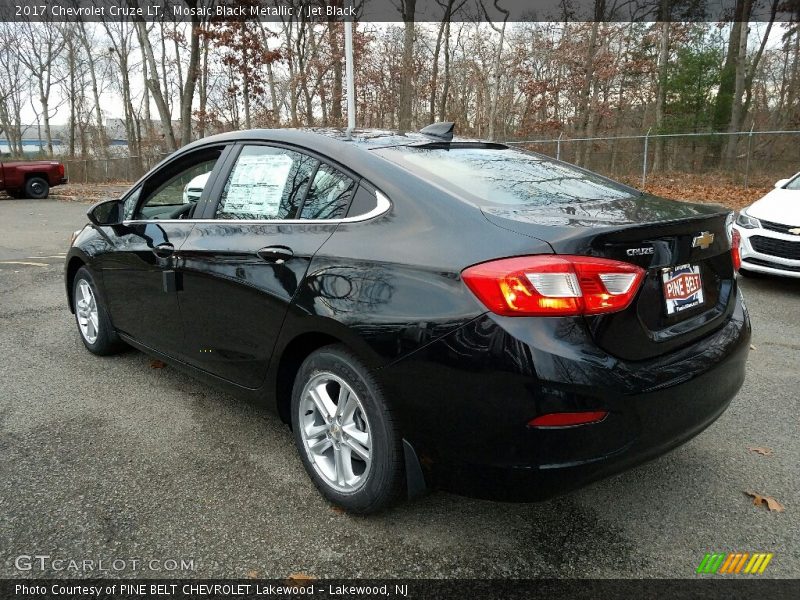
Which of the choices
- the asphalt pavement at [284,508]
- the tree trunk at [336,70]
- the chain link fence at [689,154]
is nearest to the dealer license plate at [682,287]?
the asphalt pavement at [284,508]

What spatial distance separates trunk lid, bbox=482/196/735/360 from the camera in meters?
1.93

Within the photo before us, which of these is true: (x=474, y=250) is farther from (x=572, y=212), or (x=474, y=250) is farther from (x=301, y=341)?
(x=301, y=341)

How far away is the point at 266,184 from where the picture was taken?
2.86 meters

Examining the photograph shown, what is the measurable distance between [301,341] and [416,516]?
0.86 meters

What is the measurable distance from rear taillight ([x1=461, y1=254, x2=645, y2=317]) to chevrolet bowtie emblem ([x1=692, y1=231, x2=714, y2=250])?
52cm

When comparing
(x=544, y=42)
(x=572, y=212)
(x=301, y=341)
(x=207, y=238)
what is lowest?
(x=301, y=341)

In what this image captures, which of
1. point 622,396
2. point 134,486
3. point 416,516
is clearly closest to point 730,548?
point 622,396

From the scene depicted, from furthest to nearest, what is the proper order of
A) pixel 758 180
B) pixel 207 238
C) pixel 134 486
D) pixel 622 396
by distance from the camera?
pixel 758 180, pixel 207 238, pixel 134 486, pixel 622 396

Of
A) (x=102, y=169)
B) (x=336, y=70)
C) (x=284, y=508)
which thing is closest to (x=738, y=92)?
(x=336, y=70)

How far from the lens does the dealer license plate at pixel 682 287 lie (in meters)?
2.10

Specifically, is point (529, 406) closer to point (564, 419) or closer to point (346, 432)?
point (564, 419)

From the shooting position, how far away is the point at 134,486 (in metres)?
2.64

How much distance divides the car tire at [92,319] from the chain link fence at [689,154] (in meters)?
16.7

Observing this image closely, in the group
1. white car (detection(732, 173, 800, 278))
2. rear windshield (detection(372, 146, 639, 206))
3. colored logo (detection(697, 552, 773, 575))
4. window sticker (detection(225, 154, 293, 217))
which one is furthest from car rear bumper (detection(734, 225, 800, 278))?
window sticker (detection(225, 154, 293, 217))
